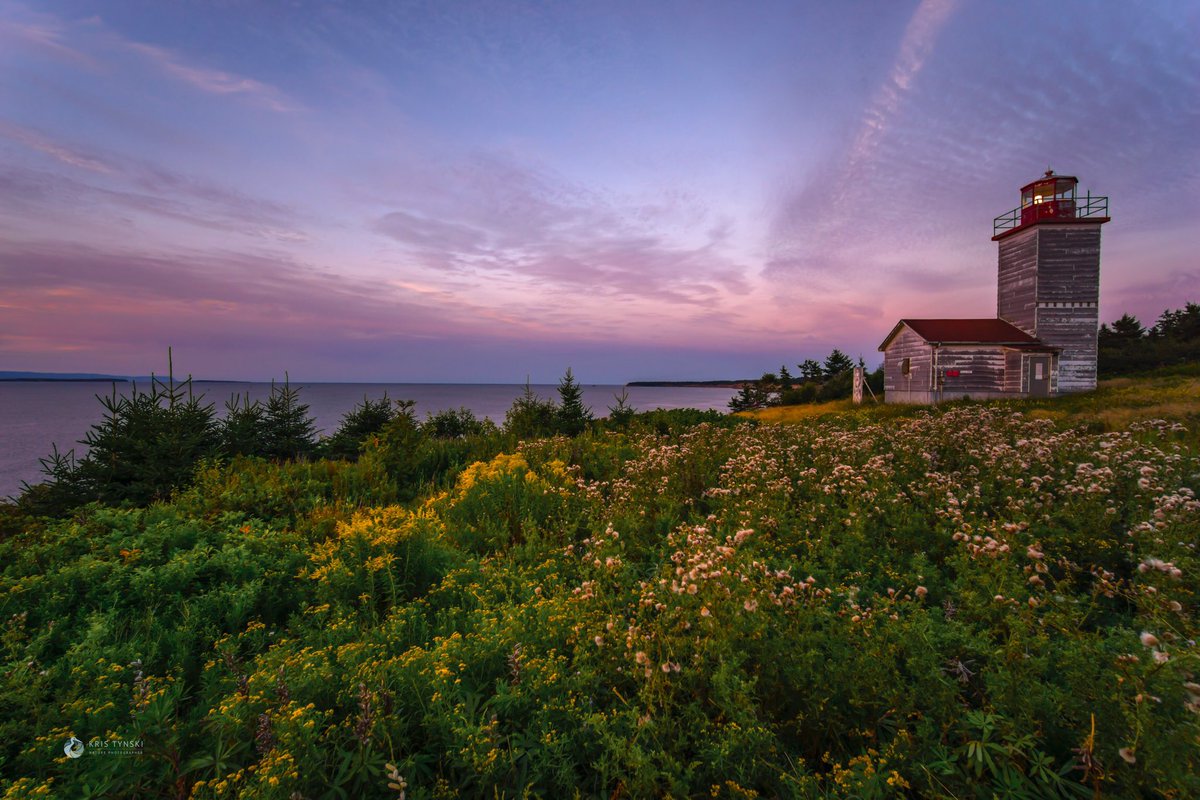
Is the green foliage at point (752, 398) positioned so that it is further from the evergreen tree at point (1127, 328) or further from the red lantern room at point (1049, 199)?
the evergreen tree at point (1127, 328)

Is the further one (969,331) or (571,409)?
(969,331)

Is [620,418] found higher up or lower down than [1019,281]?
lower down

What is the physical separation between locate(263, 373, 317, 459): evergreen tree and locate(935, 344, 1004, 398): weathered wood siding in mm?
31034

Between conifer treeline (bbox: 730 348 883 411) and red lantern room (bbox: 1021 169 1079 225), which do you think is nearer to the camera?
red lantern room (bbox: 1021 169 1079 225)

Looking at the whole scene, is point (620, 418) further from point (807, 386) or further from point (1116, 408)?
point (807, 386)

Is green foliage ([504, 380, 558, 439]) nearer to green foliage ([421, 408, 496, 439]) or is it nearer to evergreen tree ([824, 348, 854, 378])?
green foliage ([421, 408, 496, 439])

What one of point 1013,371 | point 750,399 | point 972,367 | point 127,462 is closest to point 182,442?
point 127,462

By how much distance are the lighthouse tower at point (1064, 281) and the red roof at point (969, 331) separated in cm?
95

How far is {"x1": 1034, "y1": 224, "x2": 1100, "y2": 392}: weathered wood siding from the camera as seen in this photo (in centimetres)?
2533

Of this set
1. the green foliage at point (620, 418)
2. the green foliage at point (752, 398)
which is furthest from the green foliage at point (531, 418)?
the green foliage at point (752, 398)

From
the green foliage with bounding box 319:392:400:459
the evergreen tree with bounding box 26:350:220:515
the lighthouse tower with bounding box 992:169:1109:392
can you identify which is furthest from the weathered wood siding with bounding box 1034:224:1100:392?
the evergreen tree with bounding box 26:350:220:515

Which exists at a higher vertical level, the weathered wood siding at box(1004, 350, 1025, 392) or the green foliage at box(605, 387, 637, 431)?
the weathered wood siding at box(1004, 350, 1025, 392)

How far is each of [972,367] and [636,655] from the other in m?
31.5

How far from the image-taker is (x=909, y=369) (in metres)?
28.7
